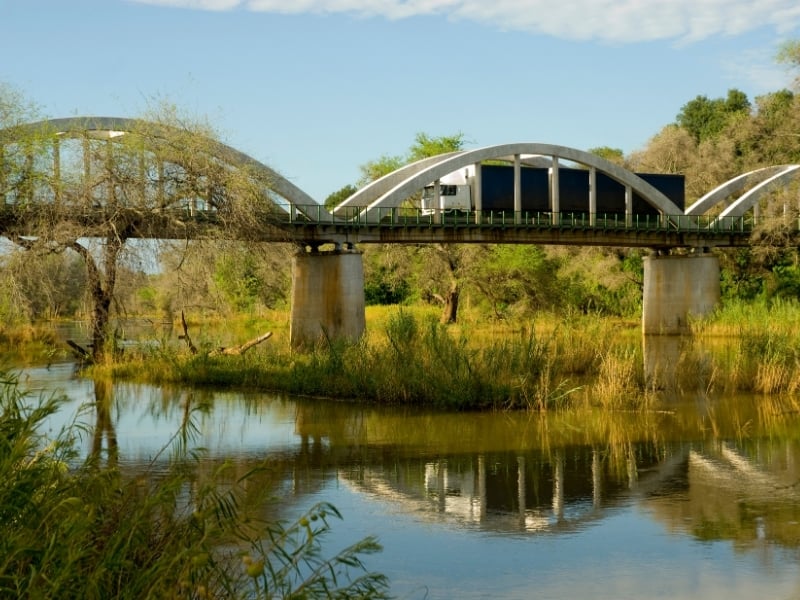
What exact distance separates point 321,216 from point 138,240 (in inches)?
493

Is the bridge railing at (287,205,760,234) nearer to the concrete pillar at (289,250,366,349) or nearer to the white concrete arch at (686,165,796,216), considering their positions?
the white concrete arch at (686,165,796,216)

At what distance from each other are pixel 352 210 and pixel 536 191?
10.6m

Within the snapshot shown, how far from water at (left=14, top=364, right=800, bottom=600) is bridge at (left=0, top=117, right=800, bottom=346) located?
35.5ft

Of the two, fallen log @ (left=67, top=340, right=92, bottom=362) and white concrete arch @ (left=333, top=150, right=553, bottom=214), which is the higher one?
white concrete arch @ (left=333, top=150, right=553, bottom=214)

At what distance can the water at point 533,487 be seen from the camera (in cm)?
961

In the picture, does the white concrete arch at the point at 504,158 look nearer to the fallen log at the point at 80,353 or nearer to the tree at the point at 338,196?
the fallen log at the point at 80,353

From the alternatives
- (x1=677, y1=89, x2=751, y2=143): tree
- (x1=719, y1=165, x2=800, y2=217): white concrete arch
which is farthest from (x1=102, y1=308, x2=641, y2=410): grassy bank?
(x1=677, y1=89, x2=751, y2=143): tree

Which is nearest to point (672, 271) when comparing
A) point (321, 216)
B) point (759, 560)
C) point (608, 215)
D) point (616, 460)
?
point (608, 215)

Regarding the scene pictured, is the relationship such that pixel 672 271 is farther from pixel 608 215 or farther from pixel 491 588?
pixel 491 588

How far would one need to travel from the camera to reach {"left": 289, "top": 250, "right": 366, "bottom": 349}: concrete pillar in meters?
42.3

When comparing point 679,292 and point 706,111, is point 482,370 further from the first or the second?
point 706,111

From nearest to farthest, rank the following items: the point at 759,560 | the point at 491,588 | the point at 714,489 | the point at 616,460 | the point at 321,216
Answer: the point at 491,588 < the point at 759,560 < the point at 714,489 < the point at 616,460 < the point at 321,216

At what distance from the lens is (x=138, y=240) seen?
103 feet

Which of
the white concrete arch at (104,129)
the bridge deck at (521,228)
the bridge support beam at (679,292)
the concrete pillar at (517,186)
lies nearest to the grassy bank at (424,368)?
the white concrete arch at (104,129)
